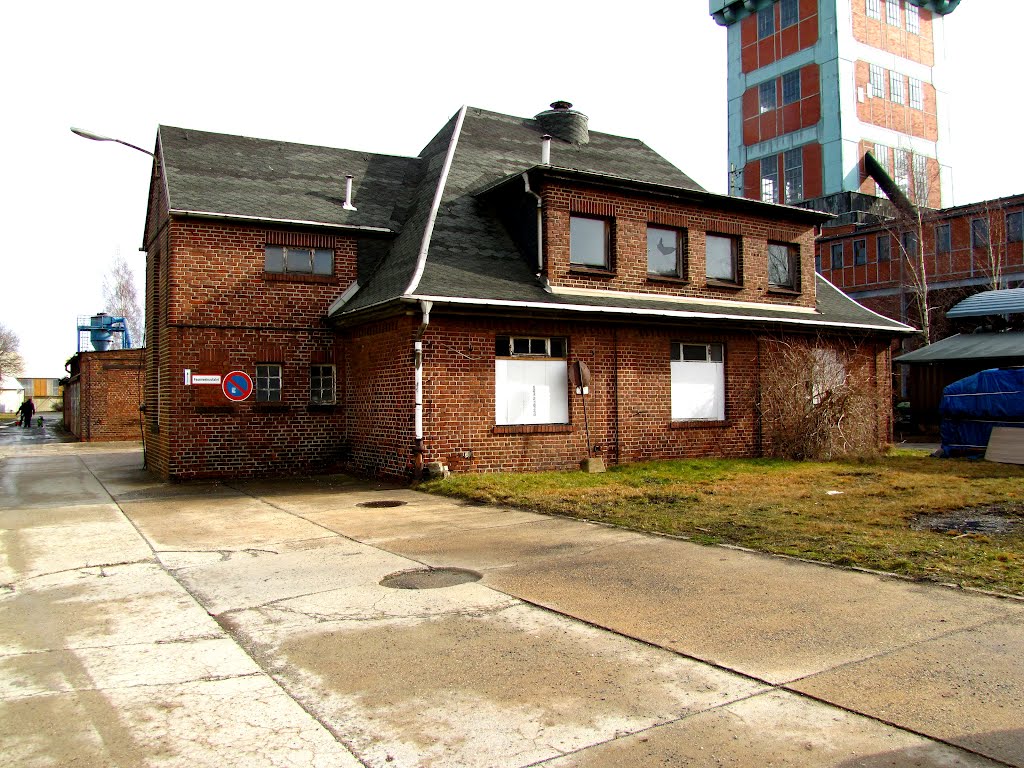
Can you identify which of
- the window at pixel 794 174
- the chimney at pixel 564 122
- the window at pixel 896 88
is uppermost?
the window at pixel 896 88

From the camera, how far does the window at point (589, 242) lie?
1523cm

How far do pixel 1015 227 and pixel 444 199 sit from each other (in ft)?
98.2

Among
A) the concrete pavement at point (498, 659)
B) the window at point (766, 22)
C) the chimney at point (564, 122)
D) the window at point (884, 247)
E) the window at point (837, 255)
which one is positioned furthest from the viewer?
the window at point (766, 22)

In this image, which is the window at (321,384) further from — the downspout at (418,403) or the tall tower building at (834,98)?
the tall tower building at (834,98)

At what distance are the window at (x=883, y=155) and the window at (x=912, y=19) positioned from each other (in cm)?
899

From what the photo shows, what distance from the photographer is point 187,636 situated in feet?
17.6

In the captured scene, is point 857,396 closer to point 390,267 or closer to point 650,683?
point 390,267

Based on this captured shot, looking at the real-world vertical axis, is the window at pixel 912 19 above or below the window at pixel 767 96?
above

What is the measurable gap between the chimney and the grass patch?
8917 millimetres

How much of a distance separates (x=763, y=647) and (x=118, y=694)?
3.71m

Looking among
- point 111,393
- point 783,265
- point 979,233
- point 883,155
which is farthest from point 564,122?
point 883,155

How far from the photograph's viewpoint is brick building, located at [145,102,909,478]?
13.8 metres

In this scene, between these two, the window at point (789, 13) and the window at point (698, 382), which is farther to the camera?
the window at point (789, 13)

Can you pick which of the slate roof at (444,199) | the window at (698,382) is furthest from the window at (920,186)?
the window at (698,382)
